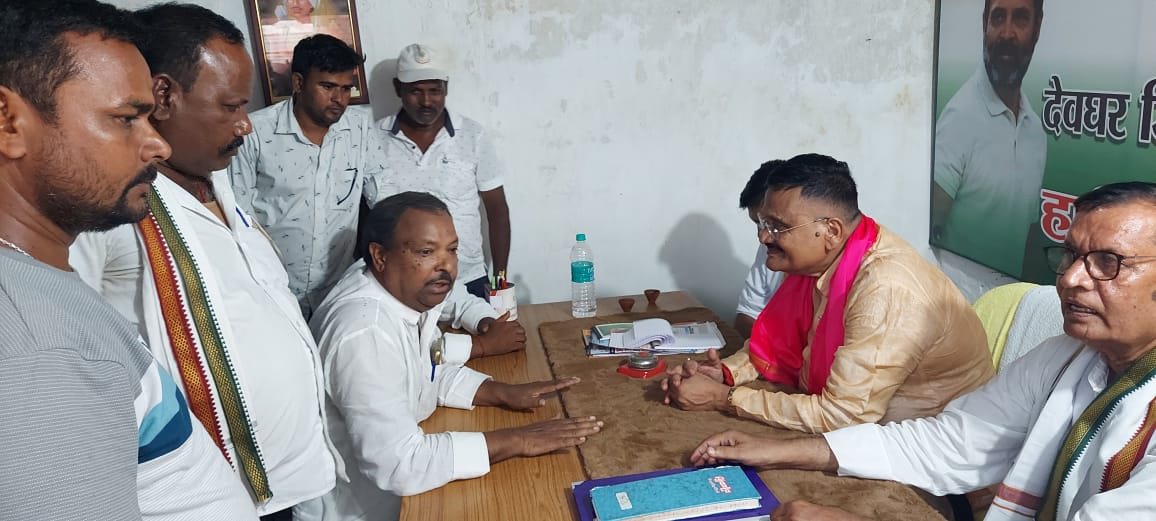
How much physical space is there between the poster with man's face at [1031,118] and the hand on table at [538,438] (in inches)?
88.8

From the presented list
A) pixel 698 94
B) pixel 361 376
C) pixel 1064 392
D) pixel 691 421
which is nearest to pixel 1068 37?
pixel 698 94

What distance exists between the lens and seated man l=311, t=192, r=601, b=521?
1630mm

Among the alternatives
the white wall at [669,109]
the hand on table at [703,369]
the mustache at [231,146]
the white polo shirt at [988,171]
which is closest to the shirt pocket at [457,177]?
the white wall at [669,109]

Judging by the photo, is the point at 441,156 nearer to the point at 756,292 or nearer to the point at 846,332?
the point at 756,292

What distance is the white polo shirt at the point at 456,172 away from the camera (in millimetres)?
3199

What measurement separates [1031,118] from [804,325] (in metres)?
1.72

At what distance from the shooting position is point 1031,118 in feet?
10.2

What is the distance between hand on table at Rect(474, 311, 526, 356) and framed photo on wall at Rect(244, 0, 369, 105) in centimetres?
162

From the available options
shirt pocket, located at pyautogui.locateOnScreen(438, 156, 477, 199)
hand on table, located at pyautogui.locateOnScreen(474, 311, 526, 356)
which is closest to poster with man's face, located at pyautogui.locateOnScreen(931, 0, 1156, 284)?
hand on table, located at pyautogui.locateOnScreen(474, 311, 526, 356)

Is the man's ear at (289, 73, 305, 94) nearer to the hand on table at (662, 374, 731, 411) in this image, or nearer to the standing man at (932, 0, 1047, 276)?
the hand on table at (662, 374, 731, 411)

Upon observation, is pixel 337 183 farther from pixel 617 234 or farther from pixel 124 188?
pixel 124 188

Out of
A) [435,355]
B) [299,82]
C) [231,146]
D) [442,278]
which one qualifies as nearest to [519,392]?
[435,355]

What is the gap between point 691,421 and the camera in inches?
74.5

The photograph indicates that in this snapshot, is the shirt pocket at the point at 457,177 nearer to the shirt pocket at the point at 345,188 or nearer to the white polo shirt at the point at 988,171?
the shirt pocket at the point at 345,188
